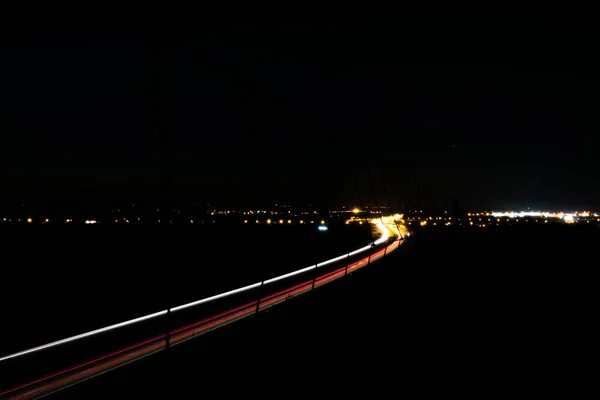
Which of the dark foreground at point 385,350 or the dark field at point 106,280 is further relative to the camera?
the dark field at point 106,280

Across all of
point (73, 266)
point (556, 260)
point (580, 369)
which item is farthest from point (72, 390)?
point (556, 260)

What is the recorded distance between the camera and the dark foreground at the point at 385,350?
389 inches

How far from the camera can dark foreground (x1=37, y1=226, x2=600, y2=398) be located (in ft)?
32.4

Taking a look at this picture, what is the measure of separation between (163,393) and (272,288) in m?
17.1

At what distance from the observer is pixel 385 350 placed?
42.4ft

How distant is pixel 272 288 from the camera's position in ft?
87.1

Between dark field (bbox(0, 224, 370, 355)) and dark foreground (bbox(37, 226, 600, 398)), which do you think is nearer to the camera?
dark foreground (bbox(37, 226, 600, 398))

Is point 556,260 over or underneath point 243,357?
underneath

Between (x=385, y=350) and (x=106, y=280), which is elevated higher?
(x=106, y=280)

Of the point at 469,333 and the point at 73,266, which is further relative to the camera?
the point at 73,266

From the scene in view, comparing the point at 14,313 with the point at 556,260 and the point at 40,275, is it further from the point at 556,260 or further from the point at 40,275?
the point at 556,260

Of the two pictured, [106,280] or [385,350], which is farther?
[106,280]

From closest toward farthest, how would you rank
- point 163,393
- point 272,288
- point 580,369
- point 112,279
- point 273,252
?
1. point 163,393
2. point 580,369
3. point 272,288
4. point 112,279
5. point 273,252

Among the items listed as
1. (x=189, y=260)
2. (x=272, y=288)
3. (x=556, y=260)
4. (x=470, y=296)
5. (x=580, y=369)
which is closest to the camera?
(x=580, y=369)
